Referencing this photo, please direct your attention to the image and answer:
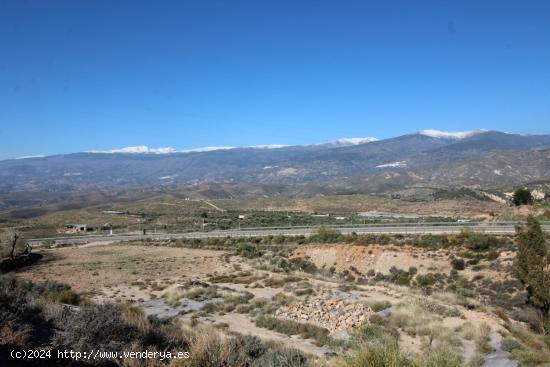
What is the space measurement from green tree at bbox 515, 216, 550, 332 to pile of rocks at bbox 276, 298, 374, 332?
7.19 meters

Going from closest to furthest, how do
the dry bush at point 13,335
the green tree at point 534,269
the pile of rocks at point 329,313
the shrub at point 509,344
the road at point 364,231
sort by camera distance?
the dry bush at point 13,335 < the shrub at point 509,344 < the pile of rocks at point 329,313 < the green tree at point 534,269 < the road at point 364,231

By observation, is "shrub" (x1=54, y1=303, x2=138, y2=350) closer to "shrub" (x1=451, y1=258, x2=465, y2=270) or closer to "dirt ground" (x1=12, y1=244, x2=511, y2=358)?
"dirt ground" (x1=12, y1=244, x2=511, y2=358)

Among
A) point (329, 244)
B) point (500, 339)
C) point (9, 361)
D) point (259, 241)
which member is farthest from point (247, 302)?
point (259, 241)

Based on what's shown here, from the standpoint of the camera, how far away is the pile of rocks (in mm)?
16344

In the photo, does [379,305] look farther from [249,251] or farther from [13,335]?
[249,251]

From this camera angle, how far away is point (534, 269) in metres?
18.3

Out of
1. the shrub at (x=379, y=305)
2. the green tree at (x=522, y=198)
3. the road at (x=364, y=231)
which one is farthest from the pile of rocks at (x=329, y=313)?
the green tree at (x=522, y=198)

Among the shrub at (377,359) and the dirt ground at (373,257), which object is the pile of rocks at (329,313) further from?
the dirt ground at (373,257)

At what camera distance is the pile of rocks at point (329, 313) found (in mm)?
16344

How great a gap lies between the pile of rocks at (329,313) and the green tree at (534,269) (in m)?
7.19

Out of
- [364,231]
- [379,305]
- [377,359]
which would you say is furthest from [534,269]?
[364,231]

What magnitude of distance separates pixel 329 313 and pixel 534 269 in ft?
30.2

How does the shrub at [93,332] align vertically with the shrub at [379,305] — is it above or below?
above

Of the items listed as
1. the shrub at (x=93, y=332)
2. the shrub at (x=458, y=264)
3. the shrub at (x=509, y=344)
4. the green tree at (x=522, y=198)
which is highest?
the shrub at (x=93, y=332)
